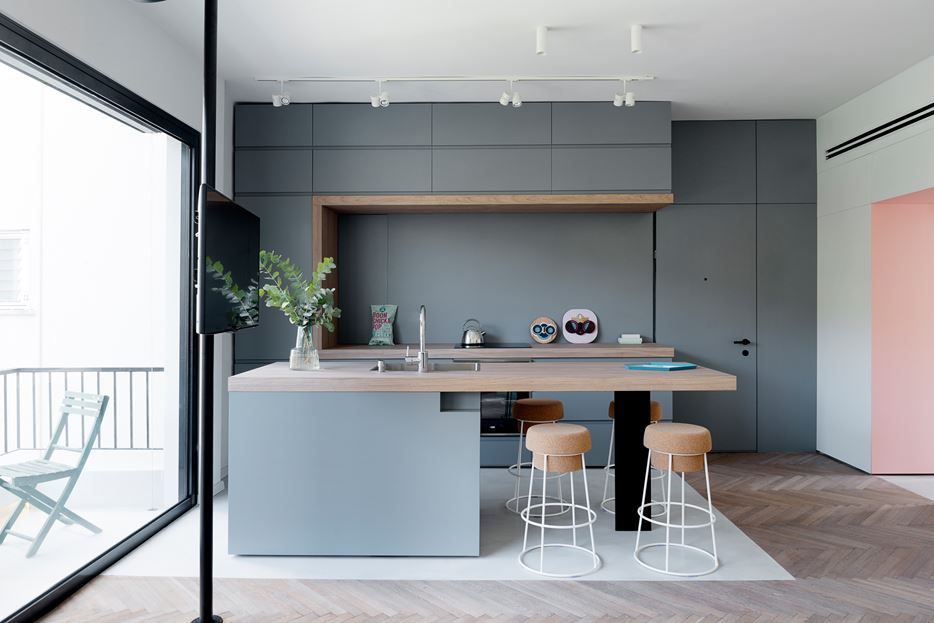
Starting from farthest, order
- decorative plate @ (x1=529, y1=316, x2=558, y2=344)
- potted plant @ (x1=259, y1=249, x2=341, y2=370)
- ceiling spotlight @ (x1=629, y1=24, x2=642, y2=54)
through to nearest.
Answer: decorative plate @ (x1=529, y1=316, x2=558, y2=344), ceiling spotlight @ (x1=629, y1=24, x2=642, y2=54), potted plant @ (x1=259, y1=249, x2=341, y2=370)

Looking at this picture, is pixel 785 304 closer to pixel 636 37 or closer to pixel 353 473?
pixel 636 37

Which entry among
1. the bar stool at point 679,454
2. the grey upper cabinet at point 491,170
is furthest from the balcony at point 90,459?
the bar stool at point 679,454

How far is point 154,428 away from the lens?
487 cm

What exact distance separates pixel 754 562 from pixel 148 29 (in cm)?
426

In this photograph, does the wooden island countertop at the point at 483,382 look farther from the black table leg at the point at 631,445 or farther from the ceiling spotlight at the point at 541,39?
the ceiling spotlight at the point at 541,39

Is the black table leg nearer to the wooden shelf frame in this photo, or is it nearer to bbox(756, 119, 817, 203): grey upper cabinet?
the wooden shelf frame

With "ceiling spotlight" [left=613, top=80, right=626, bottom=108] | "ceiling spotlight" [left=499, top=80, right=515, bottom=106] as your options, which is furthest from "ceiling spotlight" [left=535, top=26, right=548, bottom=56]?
"ceiling spotlight" [left=613, top=80, right=626, bottom=108]

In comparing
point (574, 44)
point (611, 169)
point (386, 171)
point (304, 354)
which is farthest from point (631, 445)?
point (386, 171)

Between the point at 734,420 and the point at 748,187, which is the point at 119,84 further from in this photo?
the point at 734,420

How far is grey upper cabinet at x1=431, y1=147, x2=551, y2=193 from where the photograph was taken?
15.7ft

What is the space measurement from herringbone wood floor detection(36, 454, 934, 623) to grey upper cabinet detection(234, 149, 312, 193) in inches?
115

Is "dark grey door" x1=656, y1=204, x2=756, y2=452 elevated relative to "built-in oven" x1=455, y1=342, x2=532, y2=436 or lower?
elevated

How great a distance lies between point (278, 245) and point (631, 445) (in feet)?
9.91

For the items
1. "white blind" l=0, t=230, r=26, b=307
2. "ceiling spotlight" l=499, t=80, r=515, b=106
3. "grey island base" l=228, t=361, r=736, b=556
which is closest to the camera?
"grey island base" l=228, t=361, r=736, b=556
